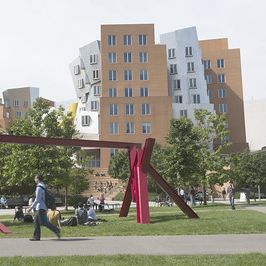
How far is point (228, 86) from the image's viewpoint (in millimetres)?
97750

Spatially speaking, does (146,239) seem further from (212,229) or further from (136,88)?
(136,88)

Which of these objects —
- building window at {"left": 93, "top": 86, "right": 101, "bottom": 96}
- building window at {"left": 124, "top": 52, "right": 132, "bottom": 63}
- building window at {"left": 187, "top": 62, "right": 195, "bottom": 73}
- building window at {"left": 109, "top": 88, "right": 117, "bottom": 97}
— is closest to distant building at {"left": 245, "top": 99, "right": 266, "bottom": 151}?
building window at {"left": 187, "top": 62, "right": 195, "bottom": 73}

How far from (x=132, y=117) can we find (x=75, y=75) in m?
20.8

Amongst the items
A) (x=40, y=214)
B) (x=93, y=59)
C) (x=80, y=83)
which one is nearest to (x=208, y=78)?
(x=93, y=59)

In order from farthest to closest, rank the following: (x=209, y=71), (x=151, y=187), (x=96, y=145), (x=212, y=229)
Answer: (x=209, y=71) → (x=151, y=187) → (x=96, y=145) → (x=212, y=229)

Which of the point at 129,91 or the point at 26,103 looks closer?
the point at 129,91

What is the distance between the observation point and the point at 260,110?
11000 centimetres

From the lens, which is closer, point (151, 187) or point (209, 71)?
point (151, 187)

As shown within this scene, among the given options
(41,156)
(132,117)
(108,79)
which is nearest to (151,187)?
(132,117)

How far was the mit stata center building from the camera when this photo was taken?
84.3 metres

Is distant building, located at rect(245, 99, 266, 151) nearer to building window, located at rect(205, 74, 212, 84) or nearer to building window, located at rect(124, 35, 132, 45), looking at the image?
building window, located at rect(205, 74, 212, 84)

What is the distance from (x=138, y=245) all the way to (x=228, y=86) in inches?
3480

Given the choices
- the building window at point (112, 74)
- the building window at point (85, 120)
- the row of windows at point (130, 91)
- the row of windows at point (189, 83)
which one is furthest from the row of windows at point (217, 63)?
the building window at point (85, 120)

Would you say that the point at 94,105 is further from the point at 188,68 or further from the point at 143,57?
the point at 188,68
